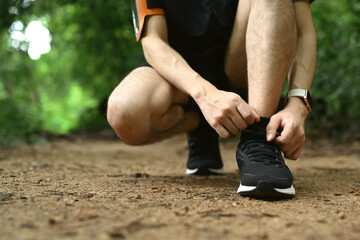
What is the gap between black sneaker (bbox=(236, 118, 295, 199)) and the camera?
4.34ft

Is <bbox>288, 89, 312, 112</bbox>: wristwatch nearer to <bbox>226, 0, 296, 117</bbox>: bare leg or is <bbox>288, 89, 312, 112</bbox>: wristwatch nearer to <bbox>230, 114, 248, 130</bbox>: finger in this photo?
<bbox>226, 0, 296, 117</bbox>: bare leg

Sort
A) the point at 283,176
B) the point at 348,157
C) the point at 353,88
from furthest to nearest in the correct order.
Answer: the point at 353,88 < the point at 348,157 < the point at 283,176

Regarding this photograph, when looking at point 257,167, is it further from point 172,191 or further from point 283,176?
point 172,191

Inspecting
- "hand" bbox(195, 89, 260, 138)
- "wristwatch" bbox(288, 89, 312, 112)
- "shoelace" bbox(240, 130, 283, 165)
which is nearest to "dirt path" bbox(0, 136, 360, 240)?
"shoelace" bbox(240, 130, 283, 165)

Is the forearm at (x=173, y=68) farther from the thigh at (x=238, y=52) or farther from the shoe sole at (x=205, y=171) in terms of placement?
the shoe sole at (x=205, y=171)

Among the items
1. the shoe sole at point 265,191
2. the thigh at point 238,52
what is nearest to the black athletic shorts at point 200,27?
the thigh at point 238,52

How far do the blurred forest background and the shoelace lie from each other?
9.19ft

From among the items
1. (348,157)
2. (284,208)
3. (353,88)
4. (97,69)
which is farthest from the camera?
(97,69)

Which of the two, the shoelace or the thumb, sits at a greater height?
the thumb

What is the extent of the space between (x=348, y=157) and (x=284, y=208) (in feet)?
7.39

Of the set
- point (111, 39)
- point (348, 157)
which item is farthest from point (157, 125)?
point (111, 39)

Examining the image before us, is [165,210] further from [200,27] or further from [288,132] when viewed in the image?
[200,27]

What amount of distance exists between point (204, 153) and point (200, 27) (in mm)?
756

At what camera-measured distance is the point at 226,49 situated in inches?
80.2
